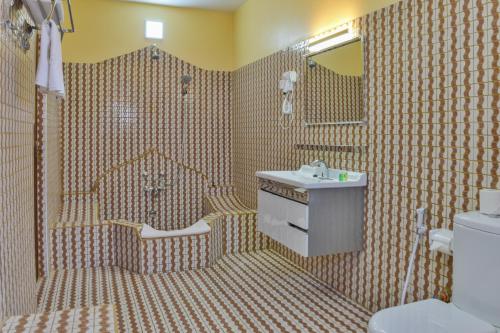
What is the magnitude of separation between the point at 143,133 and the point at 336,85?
2627 mm

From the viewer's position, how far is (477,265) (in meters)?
1.82

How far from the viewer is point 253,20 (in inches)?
185

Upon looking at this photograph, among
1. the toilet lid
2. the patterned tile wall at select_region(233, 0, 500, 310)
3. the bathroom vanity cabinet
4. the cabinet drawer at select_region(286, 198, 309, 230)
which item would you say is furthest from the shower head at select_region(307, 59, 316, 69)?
the toilet lid

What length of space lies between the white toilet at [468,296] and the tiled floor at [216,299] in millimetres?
844

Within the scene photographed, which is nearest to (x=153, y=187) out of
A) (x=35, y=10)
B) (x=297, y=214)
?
(x=297, y=214)

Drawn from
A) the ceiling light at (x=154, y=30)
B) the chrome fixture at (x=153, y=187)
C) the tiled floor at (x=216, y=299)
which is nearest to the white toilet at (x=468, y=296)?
the tiled floor at (x=216, y=299)

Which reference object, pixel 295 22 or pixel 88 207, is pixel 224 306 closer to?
pixel 88 207

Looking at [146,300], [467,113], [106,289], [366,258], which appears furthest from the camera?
[106,289]

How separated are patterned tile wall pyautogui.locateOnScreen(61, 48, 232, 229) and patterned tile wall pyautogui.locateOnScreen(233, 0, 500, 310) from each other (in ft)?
6.96

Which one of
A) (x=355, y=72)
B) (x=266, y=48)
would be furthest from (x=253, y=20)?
(x=355, y=72)

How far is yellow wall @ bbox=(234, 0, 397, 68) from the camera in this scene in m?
3.05

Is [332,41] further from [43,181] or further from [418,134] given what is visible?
[43,181]

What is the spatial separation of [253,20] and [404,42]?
2.48 metres

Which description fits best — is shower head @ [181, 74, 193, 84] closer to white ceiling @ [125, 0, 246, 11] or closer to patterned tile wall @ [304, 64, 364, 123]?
white ceiling @ [125, 0, 246, 11]
